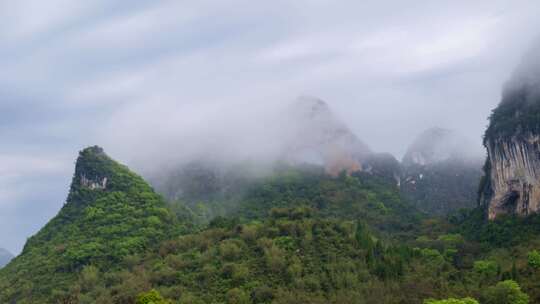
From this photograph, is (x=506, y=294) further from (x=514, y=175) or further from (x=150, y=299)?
(x=150, y=299)

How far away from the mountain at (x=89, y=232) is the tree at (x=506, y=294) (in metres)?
36.7

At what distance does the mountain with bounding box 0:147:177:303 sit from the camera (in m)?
67.2

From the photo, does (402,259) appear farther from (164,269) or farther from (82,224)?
(82,224)

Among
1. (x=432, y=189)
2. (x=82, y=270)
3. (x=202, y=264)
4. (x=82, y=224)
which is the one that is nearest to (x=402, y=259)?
(x=202, y=264)

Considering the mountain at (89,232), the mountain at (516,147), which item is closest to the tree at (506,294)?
the mountain at (516,147)

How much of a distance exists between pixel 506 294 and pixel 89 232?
4730 cm

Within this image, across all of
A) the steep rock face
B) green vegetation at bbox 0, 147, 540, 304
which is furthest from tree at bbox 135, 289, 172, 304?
the steep rock face

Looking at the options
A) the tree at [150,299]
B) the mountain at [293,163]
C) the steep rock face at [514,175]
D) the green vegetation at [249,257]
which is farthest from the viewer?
the mountain at [293,163]

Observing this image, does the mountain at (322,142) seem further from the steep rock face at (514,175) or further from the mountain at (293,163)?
the steep rock face at (514,175)

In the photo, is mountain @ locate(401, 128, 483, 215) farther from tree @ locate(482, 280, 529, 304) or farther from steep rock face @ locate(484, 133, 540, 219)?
tree @ locate(482, 280, 529, 304)

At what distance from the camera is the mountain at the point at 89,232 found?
67.2 m

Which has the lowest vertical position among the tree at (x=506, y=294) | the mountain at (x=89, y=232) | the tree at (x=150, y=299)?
the tree at (x=506, y=294)

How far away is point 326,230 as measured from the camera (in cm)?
6694

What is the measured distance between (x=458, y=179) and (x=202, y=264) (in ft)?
300
